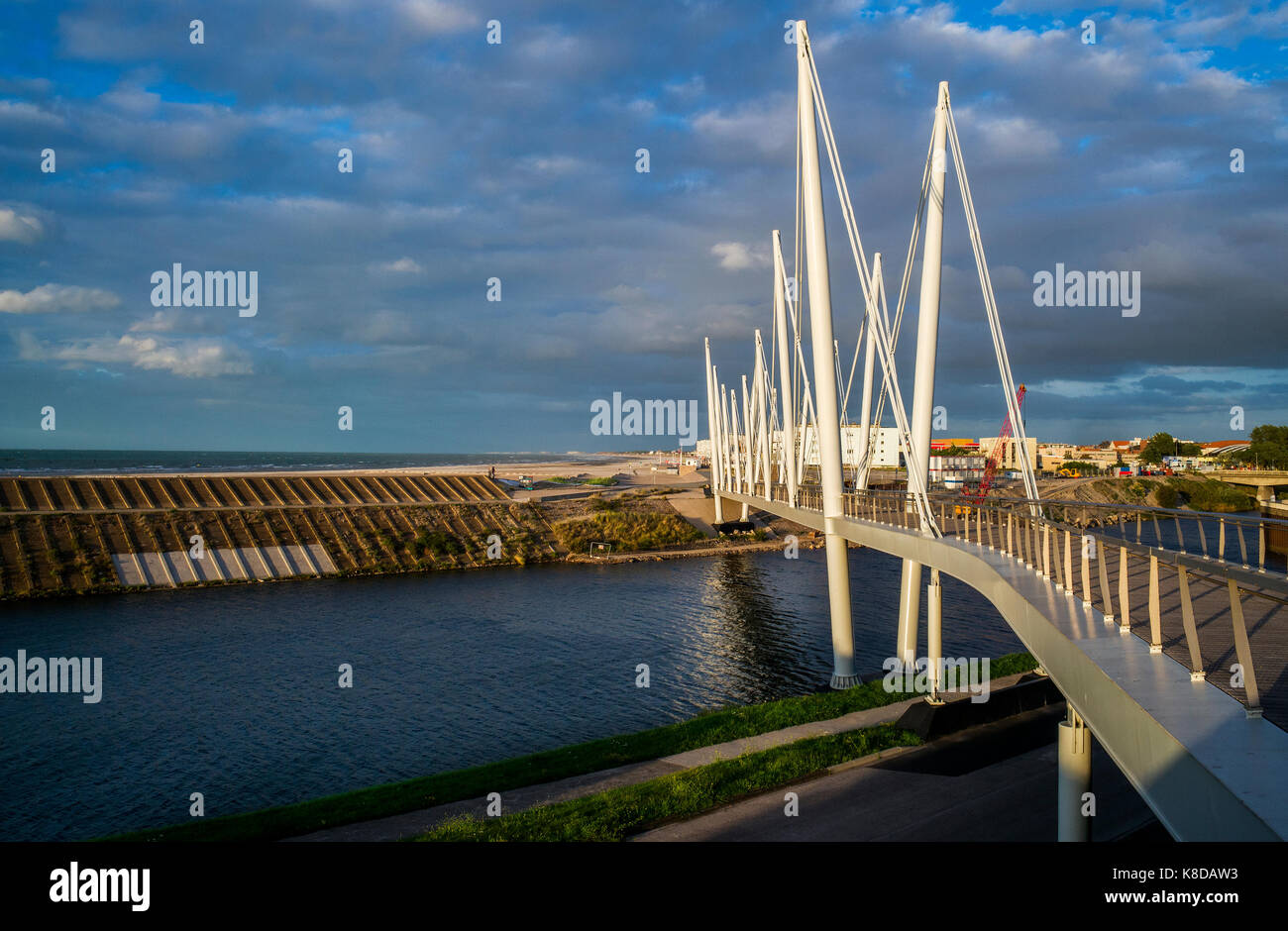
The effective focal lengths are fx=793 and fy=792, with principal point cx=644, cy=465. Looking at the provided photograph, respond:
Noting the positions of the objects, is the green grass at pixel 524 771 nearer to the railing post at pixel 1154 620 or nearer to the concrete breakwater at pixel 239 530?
the railing post at pixel 1154 620

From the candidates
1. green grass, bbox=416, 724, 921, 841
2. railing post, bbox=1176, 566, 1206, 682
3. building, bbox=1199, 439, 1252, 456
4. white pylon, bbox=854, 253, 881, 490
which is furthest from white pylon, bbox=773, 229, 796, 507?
building, bbox=1199, 439, 1252, 456

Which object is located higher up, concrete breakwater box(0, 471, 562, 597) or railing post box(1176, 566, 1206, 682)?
railing post box(1176, 566, 1206, 682)

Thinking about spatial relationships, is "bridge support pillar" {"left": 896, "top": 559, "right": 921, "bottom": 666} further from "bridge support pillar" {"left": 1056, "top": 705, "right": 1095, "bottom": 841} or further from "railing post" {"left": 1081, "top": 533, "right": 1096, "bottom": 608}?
"railing post" {"left": 1081, "top": 533, "right": 1096, "bottom": 608}

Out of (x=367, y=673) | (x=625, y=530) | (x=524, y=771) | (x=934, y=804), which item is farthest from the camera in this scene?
(x=625, y=530)

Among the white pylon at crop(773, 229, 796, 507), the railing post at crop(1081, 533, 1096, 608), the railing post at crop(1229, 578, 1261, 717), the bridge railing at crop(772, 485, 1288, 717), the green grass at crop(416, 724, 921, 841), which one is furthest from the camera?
the white pylon at crop(773, 229, 796, 507)

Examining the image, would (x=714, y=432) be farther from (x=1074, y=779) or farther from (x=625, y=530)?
(x=1074, y=779)

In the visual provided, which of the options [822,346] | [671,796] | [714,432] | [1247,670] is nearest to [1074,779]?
[1247,670]
